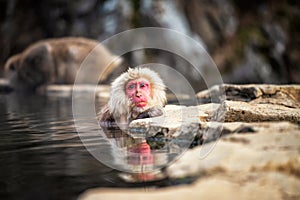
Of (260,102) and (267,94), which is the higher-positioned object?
(267,94)

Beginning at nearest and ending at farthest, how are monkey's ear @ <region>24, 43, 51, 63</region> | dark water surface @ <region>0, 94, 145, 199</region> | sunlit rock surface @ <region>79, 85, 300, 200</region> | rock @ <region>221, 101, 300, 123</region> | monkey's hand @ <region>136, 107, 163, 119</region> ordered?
sunlit rock surface @ <region>79, 85, 300, 200</region>, dark water surface @ <region>0, 94, 145, 199</region>, rock @ <region>221, 101, 300, 123</region>, monkey's hand @ <region>136, 107, 163, 119</region>, monkey's ear @ <region>24, 43, 51, 63</region>

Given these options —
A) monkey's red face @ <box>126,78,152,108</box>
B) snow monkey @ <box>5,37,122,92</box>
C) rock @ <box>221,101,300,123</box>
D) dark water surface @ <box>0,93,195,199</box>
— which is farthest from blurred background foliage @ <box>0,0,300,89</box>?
dark water surface @ <box>0,93,195,199</box>

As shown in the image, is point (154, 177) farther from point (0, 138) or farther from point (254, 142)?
point (0, 138)

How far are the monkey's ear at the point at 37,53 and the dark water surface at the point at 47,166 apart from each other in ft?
22.1

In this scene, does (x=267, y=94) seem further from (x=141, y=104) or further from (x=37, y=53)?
(x=37, y=53)

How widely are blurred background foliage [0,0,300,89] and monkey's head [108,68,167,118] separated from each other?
635 cm

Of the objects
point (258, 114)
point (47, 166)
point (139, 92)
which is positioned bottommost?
point (47, 166)

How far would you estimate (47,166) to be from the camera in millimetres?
2205

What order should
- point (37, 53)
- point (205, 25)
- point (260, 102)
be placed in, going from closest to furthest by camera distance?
point (260, 102) → point (37, 53) → point (205, 25)

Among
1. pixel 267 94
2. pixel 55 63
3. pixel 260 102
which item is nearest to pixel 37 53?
pixel 55 63

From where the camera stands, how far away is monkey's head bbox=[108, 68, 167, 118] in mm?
3613

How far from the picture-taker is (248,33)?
10.6 m

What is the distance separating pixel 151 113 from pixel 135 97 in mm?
198

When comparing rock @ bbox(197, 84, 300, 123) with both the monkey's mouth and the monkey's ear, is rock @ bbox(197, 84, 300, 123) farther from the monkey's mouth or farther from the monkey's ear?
the monkey's ear
